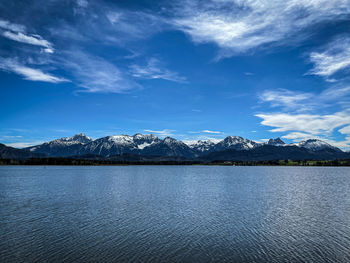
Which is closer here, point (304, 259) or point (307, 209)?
point (304, 259)

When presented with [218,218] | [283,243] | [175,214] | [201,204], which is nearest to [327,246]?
[283,243]

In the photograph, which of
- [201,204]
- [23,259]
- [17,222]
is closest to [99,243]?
[23,259]

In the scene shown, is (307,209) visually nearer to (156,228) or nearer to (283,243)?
(283,243)

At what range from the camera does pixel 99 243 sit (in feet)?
92.2

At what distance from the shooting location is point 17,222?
119 ft

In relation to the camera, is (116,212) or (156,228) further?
(116,212)

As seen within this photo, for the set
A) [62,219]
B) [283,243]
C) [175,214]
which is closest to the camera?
[283,243]

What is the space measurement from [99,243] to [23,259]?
7434 mm

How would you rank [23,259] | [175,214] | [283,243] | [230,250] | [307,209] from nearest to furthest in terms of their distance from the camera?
[23,259] → [230,250] → [283,243] → [175,214] → [307,209]

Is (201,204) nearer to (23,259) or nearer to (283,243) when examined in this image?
(283,243)

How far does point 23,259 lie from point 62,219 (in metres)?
16.2

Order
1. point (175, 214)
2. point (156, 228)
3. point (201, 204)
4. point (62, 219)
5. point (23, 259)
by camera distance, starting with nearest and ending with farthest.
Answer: point (23, 259) → point (156, 228) → point (62, 219) → point (175, 214) → point (201, 204)

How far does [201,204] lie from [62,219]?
2781cm

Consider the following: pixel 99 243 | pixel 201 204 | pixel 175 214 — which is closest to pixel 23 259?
pixel 99 243
